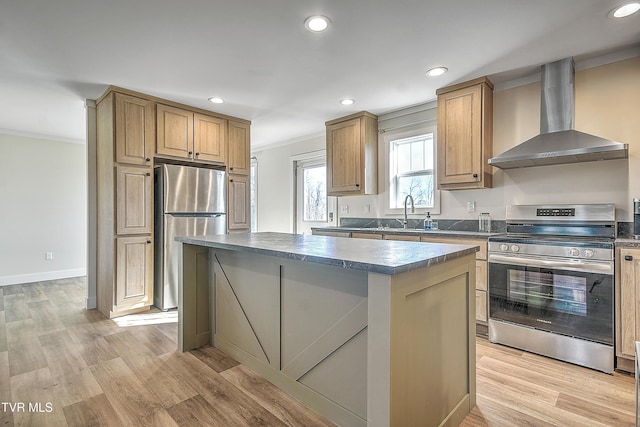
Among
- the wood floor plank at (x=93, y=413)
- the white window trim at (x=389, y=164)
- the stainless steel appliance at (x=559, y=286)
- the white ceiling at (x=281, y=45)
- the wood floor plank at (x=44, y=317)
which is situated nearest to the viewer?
the wood floor plank at (x=93, y=413)

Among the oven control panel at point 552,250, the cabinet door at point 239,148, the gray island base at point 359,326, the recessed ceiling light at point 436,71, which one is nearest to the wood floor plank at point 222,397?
the gray island base at point 359,326

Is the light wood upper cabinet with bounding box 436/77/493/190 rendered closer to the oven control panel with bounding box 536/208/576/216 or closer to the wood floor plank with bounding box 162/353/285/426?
the oven control panel with bounding box 536/208/576/216

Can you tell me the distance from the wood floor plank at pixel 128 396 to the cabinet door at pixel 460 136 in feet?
10.0

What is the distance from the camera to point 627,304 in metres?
2.17

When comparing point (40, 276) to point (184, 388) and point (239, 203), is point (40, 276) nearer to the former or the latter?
point (239, 203)

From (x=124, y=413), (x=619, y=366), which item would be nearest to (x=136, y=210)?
(x=124, y=413)

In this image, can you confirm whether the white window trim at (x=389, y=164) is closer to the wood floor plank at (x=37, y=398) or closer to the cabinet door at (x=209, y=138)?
the cabinet door at (x=209, y=138)

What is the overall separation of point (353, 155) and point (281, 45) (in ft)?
6.31

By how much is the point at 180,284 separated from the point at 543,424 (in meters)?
2.46

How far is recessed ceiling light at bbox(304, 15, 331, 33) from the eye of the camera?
6.97ft

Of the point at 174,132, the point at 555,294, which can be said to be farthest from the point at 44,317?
the point at 555,294

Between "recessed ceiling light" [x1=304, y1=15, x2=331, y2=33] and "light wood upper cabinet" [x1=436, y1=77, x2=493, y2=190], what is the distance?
5.39ft

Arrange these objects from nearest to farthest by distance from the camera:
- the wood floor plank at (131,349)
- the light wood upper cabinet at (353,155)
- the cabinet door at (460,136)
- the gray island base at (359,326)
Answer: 1. the gray island base at (359,326)
2. the wood floor plank at (131,349)
3. the cabinet door at (460,136)
4. the light wood upper cabinet at (353,155)

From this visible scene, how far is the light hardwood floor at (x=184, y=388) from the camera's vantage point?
171 centimetres
